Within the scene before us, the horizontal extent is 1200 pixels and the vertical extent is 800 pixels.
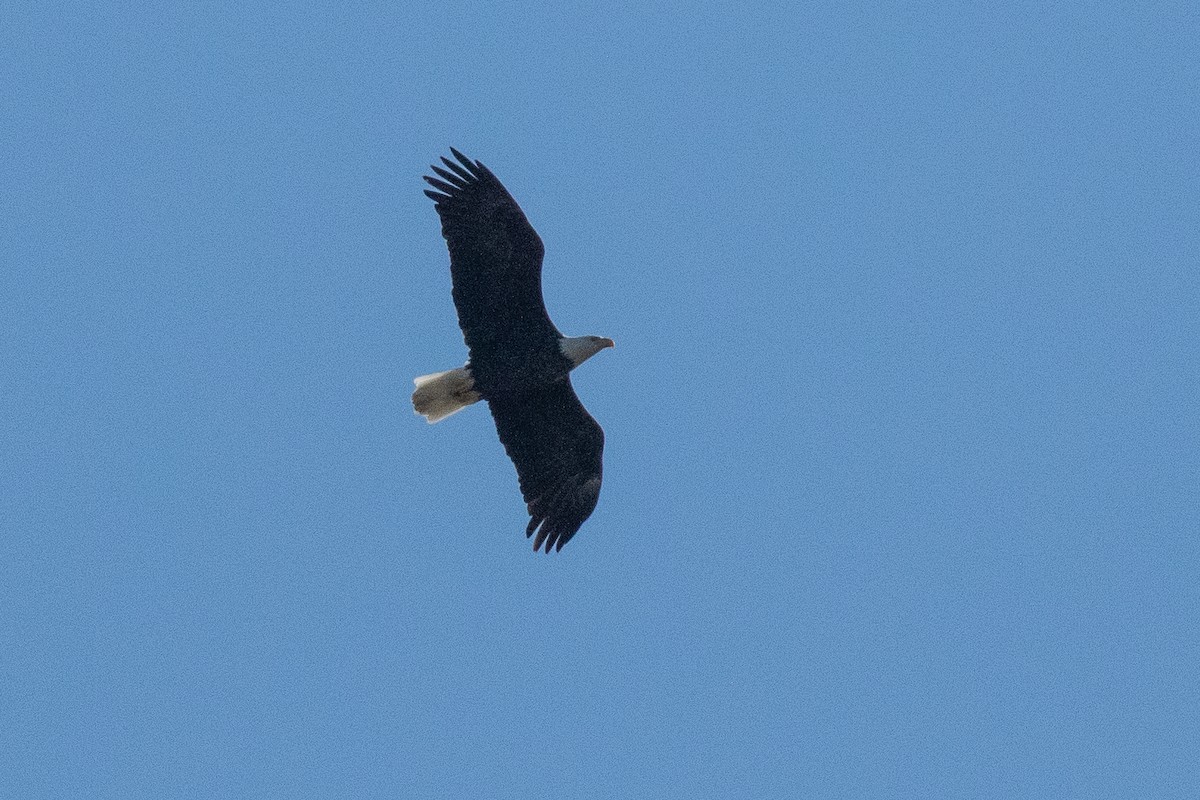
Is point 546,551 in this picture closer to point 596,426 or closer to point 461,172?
point 596,426

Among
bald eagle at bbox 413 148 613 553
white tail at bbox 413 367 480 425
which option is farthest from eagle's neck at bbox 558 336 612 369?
white tail at bbox 413 367 480 425

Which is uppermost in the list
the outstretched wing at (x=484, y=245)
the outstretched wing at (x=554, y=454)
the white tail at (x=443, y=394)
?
the outstretched wing at (x=484, y=245)

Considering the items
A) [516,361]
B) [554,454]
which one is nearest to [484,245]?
[516,361]

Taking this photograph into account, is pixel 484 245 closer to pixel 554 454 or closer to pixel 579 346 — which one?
pixel 579 346

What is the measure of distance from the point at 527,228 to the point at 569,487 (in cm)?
260

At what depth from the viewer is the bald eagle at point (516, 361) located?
1902 cm

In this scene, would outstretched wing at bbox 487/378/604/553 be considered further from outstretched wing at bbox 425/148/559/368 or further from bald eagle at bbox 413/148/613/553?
outstretched wing at bbox 425/148/559/368

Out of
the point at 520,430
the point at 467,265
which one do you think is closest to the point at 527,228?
the point at 467,265

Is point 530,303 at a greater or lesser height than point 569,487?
greater

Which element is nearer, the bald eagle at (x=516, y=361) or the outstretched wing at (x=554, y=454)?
the bald eagle at (x=516, y=361)

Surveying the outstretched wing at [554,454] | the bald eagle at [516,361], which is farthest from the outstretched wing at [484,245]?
the outstretched wing at [554,454]

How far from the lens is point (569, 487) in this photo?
20.0 metres

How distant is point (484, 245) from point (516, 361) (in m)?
1.16

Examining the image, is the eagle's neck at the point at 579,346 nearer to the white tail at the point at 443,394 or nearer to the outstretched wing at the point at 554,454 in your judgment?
the outstretched wing at the point at 554,454
